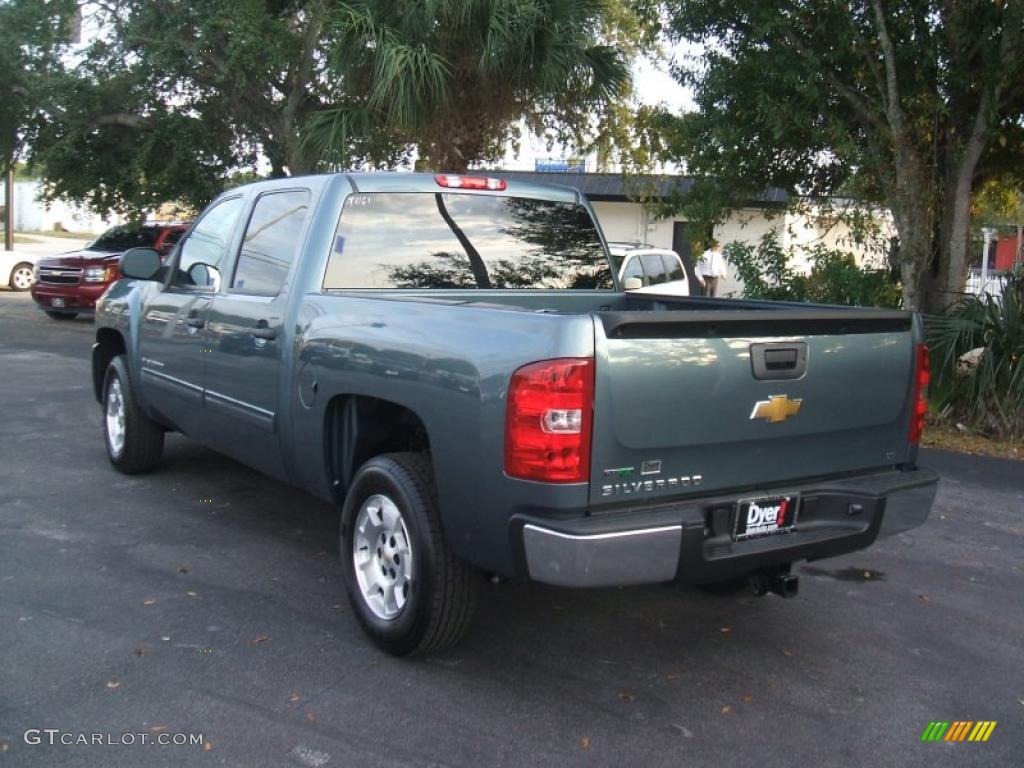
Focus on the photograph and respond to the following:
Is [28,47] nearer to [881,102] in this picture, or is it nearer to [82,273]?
[82,273]

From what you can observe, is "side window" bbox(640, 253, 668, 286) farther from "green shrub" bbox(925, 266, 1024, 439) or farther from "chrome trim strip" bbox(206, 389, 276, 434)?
"chrome trim strip" bbox(206, 389, 276, 434)

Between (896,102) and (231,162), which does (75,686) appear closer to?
(896,102)

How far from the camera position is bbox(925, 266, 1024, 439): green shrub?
354 inches

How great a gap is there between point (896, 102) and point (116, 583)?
8.01m

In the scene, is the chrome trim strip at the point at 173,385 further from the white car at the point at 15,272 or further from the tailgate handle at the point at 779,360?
the white car at the point at 15,272

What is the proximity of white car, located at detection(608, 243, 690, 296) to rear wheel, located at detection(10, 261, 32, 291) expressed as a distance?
15.6m

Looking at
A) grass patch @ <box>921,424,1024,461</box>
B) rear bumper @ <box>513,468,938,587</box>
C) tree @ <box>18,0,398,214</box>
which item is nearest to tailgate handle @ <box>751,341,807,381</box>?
rear bumper @ <box>513,468,938,587</box>

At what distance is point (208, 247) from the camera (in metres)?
6.01

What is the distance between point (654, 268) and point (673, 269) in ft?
2.32

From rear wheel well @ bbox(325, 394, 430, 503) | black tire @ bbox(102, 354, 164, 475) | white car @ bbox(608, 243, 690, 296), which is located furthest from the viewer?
white car @ bbox(608, 243, 690, 296)

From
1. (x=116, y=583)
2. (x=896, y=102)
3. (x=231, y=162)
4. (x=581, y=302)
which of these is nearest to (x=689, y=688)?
(x=581, y=302)

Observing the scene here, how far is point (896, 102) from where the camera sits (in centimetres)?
948

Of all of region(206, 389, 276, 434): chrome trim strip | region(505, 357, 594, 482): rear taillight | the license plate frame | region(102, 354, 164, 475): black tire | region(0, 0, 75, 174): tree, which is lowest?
region(102, 354, 164, 475): black tire

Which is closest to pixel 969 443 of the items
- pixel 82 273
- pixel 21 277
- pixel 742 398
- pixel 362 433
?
pixel 742 398
